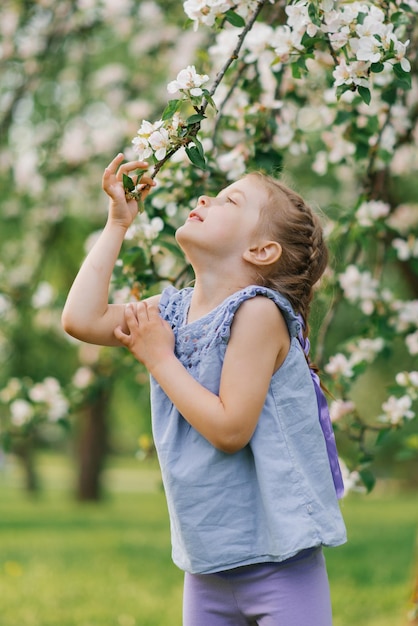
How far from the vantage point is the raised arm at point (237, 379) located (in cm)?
162

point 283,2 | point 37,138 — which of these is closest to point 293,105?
point 283,2

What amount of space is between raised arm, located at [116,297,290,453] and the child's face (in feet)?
0.47

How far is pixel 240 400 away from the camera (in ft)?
5.31

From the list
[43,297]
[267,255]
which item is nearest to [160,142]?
[267,255]

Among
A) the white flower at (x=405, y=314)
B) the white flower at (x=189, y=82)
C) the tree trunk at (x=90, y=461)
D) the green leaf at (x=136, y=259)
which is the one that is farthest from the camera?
the tree trunk at (x=90, y=461)

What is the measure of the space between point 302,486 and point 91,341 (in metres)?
0.52

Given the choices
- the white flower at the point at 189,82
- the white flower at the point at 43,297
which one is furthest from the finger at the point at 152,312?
the white flower at the point at 43,297

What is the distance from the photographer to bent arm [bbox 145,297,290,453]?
5.31 feet

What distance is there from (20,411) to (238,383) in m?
1.90

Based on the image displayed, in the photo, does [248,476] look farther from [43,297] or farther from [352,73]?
[43,297]

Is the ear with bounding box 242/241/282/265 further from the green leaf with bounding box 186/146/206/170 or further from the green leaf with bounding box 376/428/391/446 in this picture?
the green leaf with bounding box 376/428/391/446

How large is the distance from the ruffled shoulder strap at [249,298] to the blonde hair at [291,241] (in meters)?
0.07

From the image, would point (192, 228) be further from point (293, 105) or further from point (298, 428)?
point (293, 105)

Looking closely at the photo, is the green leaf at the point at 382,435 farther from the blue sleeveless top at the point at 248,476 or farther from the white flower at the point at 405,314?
the blue sleeveless top at the point at 248,476
